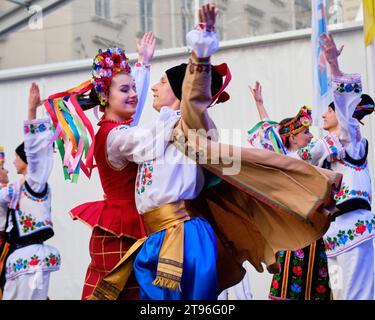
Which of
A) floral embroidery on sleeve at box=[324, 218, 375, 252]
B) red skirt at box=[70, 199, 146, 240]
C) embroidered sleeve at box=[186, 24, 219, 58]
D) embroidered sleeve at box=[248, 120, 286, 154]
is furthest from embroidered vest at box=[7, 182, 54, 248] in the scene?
embroidered sleeve at box=[186, 24, 219, 58]

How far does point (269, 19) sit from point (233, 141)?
2.30m

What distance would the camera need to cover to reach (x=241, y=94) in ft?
21.8

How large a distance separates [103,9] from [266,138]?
245cm

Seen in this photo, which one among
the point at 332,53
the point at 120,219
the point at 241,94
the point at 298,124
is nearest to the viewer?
the point at 120,219

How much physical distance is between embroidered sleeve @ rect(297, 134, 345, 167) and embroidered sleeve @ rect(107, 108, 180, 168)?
1.58 m

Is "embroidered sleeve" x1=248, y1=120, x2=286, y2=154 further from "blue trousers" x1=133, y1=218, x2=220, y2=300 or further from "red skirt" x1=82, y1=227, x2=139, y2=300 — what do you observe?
"blue trousers" x1=133, y1=218, x2=220, y2=300

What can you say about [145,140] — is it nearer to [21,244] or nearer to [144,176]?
[144,176]

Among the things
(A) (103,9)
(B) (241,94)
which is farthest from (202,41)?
(A) (103,9)

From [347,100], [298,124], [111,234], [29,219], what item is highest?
[347,100]

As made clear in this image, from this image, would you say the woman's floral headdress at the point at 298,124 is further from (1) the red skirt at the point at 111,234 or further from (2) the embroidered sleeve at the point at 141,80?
(1) the red skirt at the point at 111,234

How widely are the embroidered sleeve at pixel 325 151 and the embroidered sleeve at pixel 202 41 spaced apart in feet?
6.55

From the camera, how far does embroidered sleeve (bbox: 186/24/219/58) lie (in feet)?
10.7

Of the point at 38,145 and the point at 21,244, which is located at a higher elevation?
the point at 38,145

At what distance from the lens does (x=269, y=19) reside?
21.7 ft
